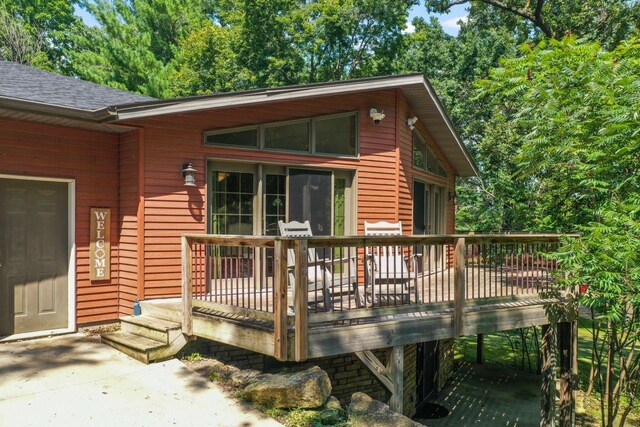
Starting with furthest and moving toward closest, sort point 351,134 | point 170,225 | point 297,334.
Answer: point 351,134 < point 170,225 < point 297,334

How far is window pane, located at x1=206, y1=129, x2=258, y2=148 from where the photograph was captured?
6.38m

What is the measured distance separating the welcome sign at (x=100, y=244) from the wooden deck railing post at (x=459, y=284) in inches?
187

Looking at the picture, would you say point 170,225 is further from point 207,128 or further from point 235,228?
point 207,128

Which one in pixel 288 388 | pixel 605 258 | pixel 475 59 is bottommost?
pixel 288 388

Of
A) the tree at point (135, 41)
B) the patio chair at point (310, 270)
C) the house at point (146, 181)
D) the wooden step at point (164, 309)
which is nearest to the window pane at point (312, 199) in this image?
the house at point (146, 181)

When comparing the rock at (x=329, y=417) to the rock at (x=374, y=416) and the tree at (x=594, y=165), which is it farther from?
the tree at (x=594, y=165)

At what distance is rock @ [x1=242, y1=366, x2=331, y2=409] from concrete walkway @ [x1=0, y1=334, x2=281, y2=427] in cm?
17

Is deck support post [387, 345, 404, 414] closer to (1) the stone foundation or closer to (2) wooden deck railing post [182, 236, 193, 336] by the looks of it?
(1) the stone foundation

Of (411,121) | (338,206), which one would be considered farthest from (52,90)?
(411,121)

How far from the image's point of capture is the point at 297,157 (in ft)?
23.1

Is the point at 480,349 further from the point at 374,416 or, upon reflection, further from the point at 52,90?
the point at 52,90

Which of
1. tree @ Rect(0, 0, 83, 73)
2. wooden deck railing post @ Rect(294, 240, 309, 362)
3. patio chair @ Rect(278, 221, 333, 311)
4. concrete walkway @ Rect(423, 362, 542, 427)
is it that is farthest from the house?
tree @ Rect(0, 0, 83, 73)

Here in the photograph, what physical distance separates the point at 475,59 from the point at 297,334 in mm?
19368

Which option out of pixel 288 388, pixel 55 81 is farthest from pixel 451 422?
pixel 55 81
